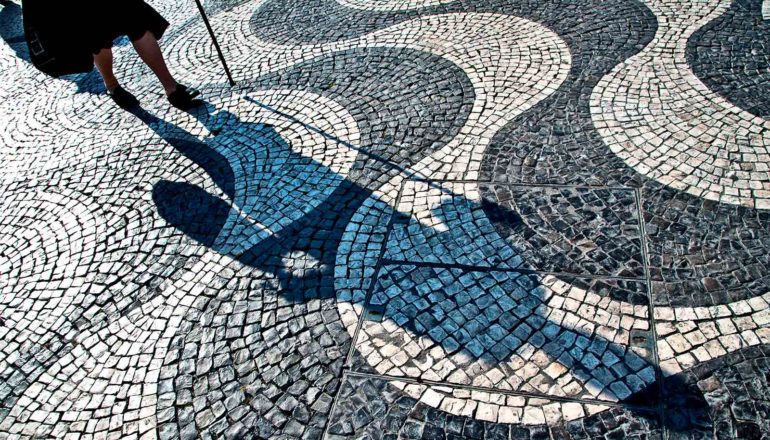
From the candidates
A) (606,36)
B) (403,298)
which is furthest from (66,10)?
(606,36)

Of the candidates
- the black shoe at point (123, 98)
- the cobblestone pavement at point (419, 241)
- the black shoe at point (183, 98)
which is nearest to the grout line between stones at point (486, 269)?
the cobblestone pavement at point (419, 241)

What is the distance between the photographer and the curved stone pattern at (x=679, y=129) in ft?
14.3

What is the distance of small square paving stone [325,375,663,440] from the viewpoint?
10.1 feet

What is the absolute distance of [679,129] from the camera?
4.93 m

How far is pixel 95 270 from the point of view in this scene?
179 inches

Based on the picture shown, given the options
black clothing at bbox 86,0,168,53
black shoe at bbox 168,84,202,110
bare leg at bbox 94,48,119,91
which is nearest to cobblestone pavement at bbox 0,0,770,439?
black shoe at bbox 168,84,202,110

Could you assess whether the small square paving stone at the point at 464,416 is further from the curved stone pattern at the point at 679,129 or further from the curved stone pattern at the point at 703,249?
the curved stone pattern at the point at 679,129

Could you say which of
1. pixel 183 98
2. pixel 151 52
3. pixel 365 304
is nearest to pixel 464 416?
pixel 365 304

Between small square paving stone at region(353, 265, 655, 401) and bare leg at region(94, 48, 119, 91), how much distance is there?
4.61 metres

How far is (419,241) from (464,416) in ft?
4.90

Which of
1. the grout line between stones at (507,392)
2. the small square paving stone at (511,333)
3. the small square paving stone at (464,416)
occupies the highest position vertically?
the small square paving stone at (511,333)

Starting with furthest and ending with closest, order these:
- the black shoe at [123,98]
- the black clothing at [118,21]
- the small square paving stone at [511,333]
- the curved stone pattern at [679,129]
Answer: the black shoe at [123,98], the black clothing at [118,21], the curved stone pattern at [679,129], the small square paving stone at [511,333]

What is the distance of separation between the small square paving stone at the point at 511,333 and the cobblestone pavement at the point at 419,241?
2 cm

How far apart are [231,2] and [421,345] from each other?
741cm
